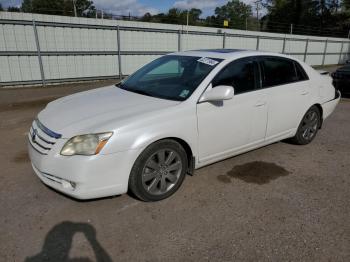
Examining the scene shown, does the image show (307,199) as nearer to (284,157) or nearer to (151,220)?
(284,157)

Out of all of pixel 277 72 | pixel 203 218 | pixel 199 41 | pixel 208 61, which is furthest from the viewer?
pixel 199 41

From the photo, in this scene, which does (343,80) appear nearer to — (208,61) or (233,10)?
(208,61)

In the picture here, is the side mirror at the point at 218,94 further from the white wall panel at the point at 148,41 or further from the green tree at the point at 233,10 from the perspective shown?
the green tree at the point at 233,10

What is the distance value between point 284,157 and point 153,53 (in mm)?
10144

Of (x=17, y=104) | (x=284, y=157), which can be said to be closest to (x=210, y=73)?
(x=284, y=157)

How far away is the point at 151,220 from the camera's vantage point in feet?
9.30

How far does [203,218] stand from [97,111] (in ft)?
5.03

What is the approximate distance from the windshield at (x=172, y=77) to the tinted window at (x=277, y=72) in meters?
0.78

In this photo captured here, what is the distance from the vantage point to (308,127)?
15.9ft

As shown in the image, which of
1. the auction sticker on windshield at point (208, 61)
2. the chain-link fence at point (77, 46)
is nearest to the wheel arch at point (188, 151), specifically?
the auction sticker on windshield at point (208, 61)

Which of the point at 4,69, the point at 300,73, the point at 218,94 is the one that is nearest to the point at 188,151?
the point at 218,94

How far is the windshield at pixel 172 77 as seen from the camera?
11.2 feet

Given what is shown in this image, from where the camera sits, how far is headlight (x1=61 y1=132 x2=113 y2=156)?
268cm

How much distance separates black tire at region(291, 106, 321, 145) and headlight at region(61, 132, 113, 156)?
3.28 meters
